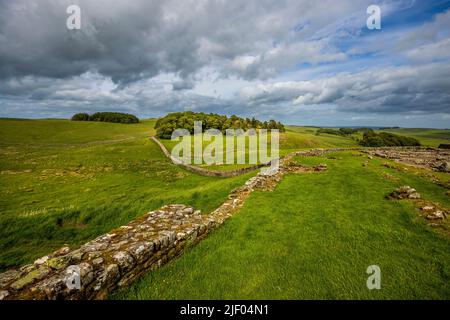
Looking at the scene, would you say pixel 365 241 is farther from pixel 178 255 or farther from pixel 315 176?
pixel 315 176

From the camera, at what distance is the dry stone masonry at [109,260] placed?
4590 millimetres

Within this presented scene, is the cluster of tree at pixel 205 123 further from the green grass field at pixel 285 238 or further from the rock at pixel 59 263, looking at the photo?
the rock at pixel 59 263

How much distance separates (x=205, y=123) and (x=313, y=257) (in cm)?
7730

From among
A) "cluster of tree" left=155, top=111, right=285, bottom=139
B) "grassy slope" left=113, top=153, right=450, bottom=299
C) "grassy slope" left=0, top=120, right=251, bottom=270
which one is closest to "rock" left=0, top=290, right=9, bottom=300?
"grassy slope" left=113, top=153, right=450, bottom=299

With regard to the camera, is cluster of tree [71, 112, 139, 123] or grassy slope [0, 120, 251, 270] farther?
cluster of tree [71, 112, 139, 123]

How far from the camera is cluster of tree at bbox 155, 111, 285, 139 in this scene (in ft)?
221

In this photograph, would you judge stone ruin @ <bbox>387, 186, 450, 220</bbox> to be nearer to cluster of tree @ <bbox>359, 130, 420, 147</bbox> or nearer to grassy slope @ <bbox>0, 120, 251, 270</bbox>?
grassy slope @ <bbox>0, 120, 251, 270</bbox>

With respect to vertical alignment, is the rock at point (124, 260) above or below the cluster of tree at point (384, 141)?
below

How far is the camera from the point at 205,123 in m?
81.1

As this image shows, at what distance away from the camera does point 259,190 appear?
1336 cm

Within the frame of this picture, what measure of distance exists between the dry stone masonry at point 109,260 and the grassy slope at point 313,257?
392 millimetres

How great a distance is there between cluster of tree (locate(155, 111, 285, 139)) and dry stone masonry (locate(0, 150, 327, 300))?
59983 mm

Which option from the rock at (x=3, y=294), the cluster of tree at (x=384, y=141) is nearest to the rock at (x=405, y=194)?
the rock at (x=3, y=294)

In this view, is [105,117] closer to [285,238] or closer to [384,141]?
[384,141]
